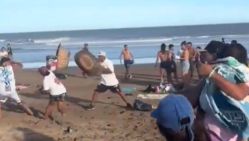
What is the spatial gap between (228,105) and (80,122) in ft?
31.5

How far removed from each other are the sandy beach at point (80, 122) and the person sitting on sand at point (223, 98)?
6934 millimetres

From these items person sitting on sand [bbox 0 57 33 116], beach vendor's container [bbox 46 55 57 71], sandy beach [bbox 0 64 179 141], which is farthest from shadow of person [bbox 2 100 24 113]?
beach vendor's container [bbox 46 55 57 71]

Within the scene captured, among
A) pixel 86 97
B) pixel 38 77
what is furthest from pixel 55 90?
pixel 38 77

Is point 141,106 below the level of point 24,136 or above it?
below

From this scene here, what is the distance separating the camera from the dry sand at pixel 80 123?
1137 centimetres

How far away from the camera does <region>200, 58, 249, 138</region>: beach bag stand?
3736 millimetres

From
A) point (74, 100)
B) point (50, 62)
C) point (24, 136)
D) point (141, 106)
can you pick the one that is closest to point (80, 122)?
point (141, 106)

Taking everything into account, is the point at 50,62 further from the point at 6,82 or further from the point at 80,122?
the point at 80,122

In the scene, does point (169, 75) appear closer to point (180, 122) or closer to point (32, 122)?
point (32, 122)

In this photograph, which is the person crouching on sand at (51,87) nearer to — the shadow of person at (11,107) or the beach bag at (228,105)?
the shadow of person at (11,107)

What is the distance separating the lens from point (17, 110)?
15172 mm

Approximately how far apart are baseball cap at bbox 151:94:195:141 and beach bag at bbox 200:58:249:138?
749 mm

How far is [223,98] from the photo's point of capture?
378 centimetres

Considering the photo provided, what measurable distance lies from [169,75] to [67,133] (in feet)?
29.3
